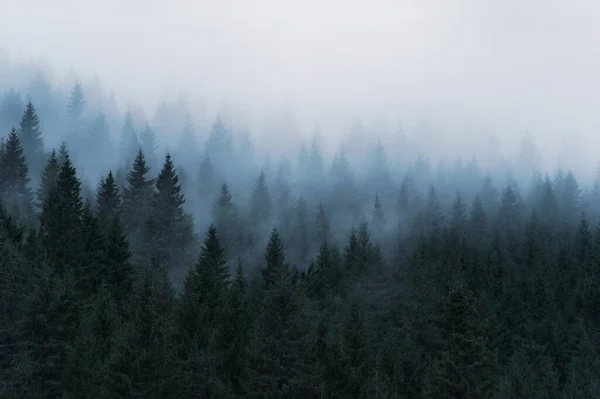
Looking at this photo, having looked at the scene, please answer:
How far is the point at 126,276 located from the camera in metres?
49.7

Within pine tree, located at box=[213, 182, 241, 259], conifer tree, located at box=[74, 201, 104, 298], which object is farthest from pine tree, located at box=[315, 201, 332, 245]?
conifer tree, located at box=[74, 201, 104, 298]

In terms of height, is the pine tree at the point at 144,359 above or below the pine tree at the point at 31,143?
below

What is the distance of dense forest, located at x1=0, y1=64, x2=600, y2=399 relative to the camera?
3322 cm

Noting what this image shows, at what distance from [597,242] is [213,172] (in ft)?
255

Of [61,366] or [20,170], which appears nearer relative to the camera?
[61,366]

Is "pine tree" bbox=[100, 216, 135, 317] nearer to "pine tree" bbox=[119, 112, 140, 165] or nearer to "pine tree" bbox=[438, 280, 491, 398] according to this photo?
"pine tree" bbox=[438, 280, 491, 398]

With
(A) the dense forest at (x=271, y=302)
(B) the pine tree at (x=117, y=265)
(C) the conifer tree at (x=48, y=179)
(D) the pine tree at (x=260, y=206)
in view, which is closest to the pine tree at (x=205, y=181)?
(A) the dense forest at (x=271, y=302)

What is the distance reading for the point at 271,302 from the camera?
122 feet

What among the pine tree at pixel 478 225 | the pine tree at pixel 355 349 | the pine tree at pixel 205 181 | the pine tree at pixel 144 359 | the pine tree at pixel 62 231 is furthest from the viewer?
the pine tree at pixel 205 181

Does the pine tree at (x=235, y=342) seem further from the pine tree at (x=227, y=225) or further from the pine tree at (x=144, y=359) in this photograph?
the pine tree at (x=227, y=225)

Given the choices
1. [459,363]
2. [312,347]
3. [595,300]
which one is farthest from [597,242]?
[312,347]

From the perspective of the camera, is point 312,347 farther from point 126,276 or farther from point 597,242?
point 597,242

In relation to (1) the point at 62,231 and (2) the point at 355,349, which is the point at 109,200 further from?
(2) the point at 355,349

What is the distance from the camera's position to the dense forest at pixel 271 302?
33219mm
